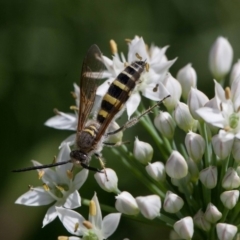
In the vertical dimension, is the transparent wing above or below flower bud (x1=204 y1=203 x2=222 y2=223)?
above

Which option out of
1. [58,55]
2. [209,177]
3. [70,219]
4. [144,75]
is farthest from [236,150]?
[58,55]

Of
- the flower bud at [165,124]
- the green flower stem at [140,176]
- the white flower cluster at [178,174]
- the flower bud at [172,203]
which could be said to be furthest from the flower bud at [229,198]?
the flower bud at [165,124]

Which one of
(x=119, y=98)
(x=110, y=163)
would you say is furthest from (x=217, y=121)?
(x=110, y=163)

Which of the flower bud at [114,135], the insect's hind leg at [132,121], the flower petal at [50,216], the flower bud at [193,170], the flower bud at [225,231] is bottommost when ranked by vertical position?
the flower bud at [225,231]

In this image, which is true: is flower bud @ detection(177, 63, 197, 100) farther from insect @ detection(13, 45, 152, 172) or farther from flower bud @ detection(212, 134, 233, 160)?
flower bud @ detection(212, 134, 233, 160)

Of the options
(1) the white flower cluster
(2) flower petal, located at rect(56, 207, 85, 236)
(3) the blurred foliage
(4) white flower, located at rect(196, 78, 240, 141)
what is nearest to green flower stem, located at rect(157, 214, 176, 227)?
(1) the white flower cluster

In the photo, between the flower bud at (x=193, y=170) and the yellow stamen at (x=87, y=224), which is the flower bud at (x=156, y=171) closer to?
the flower bud at (x=193, y=170)

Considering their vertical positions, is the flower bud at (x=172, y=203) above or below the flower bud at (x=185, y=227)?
above
